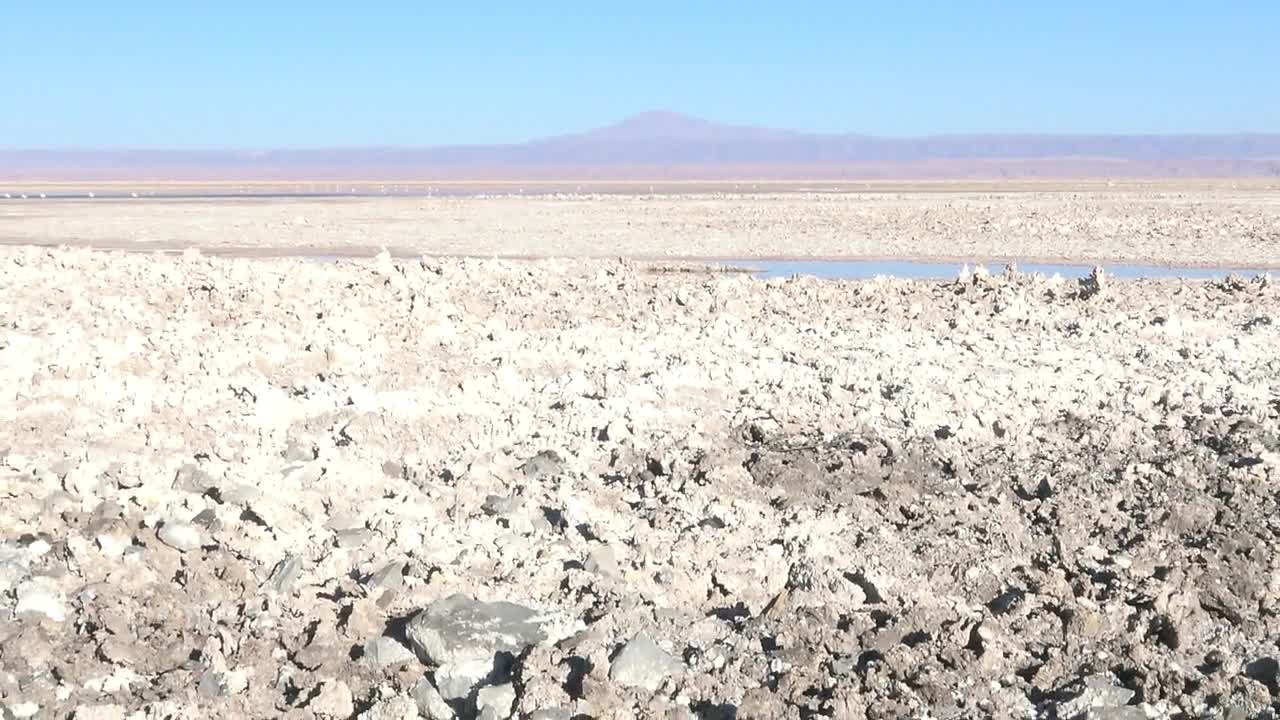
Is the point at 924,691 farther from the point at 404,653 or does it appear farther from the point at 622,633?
the point at 404,653

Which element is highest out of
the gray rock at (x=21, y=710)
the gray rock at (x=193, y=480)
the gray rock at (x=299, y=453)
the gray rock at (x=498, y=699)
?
the gray rock at (x=193, y=480)

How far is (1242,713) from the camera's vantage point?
169 inches

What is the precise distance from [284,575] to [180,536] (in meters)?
0.51

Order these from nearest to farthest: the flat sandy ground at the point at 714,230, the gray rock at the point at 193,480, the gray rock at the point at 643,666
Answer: the gray rock at the point at 643,666 → the gray rock at the point at 193,480 → the flat sandy ground at the point at 714,230

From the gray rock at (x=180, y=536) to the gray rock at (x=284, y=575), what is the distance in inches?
13.4

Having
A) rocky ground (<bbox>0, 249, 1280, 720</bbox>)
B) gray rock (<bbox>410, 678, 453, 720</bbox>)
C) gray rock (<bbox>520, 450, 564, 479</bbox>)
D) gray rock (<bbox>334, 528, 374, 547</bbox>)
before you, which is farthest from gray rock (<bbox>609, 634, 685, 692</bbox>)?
gray rock (<bbox>520, 450, 564, 479</bbox>)

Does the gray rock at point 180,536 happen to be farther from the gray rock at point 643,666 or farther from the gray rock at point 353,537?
the gray rock at point 643,666

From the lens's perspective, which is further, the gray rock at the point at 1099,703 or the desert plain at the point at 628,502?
the desert plain at the point at 628,502

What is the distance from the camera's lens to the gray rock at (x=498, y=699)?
14.2 ft

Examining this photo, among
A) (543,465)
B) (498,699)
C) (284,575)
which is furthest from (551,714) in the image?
(543,465)

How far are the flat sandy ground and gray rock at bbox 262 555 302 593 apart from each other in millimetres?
16042

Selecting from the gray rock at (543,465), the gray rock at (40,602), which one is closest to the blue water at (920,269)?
the gray rock at (543,465)

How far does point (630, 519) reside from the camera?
19.2 feet

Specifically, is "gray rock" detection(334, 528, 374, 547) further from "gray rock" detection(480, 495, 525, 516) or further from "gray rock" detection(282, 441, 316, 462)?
"gray rock" detection(282, 441, 316, 462)
